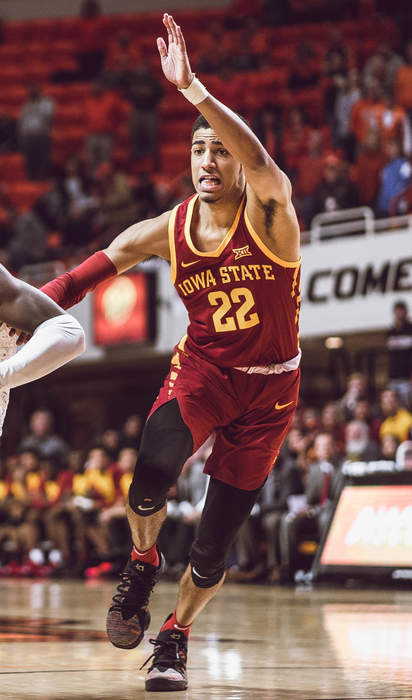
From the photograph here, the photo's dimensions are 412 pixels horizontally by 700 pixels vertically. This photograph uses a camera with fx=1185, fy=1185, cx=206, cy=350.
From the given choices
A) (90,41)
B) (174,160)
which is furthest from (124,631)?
(90,41)

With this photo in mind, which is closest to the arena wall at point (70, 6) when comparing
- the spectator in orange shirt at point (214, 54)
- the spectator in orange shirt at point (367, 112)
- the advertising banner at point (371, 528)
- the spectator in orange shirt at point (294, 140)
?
the spectator in orange shirt at point (214, 54)

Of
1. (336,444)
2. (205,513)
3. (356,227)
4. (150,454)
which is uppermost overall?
(150,454)

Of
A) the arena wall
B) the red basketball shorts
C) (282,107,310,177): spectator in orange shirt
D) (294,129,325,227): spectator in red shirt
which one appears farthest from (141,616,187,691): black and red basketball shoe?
the arena wall

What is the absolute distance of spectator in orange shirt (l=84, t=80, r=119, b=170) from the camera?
2088 cm

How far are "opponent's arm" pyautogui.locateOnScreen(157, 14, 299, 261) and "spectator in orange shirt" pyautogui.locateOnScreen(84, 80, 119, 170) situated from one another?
16603mm

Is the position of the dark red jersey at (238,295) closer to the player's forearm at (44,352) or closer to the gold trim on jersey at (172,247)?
the gold trim on jersey at (172,247)

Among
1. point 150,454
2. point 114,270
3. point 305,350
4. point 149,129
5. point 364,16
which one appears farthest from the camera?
point 364,16

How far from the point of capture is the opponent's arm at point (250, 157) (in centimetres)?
423

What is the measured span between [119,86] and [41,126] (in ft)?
5.34

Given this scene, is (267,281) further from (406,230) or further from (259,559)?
(406,230)

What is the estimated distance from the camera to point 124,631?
4.49m

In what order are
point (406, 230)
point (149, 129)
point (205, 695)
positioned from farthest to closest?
point (149, 129), point (406, 230), point (205, 695)

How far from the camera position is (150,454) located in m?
4.48

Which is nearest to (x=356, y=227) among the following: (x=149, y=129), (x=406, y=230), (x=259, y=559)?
(x=406, y=230)
